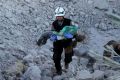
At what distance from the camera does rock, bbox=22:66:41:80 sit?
6625 millimetres

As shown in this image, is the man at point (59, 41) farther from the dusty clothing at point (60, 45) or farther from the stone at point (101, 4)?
the stone at point (101, 4)

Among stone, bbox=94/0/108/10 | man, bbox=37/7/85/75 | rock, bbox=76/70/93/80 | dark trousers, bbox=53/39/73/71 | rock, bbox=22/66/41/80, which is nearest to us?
man, bbox=37/7/85/75

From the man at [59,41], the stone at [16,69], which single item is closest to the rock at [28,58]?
the stone at [16,69]

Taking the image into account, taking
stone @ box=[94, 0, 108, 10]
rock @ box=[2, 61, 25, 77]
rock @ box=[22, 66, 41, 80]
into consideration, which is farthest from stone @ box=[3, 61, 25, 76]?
stone @ box=[94, 0, 108, 10]

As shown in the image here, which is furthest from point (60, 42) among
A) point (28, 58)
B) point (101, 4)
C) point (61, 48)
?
point (101, 4)

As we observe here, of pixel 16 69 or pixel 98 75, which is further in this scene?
pixel 98 75

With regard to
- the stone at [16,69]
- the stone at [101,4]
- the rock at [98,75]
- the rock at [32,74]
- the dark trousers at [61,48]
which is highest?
the stone at [101,4]

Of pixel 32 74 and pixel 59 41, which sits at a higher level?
pixel 59 41

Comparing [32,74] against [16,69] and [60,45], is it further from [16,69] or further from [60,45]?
[60,45]

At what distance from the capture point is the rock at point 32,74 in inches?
261

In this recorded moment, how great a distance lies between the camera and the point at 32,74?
6.64 metres

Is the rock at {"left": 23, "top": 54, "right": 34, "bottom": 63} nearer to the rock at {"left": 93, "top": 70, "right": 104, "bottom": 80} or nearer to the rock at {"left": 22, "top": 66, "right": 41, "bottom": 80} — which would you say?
the rock at {"left": 22, "top": 66, "right": 41, "bottom": 80}

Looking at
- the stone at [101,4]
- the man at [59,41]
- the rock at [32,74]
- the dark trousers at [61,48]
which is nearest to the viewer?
the man at [59,41]

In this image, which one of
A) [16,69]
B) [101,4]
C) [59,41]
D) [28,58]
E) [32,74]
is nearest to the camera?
[59,41]
